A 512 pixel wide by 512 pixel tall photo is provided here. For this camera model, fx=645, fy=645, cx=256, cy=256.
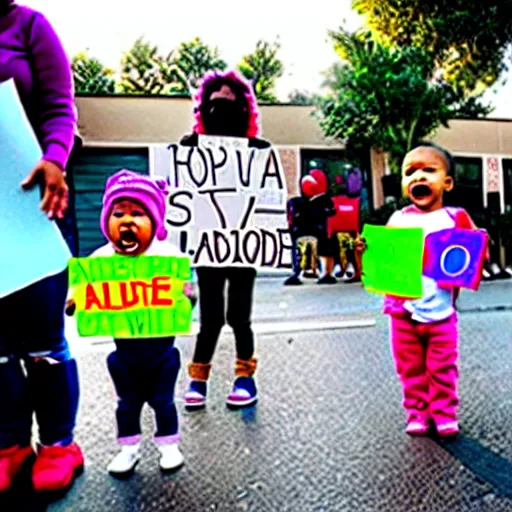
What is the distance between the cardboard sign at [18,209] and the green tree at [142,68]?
27.3m

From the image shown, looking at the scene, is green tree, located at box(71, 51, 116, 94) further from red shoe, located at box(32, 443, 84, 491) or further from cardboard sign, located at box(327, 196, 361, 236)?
red shoe, located at box(32, 443, 84, 491)

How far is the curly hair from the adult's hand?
69 centimetres

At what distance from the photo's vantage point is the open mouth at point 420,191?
185 cm

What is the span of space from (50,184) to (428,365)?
3.82 feet

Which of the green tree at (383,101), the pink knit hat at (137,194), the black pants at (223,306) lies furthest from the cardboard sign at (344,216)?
the pink knit hat at (137,194)

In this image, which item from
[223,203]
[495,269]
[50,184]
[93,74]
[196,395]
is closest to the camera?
[50,184]

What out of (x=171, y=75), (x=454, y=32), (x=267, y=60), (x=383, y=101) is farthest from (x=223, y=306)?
(x=171, y=75)

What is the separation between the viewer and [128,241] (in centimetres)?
160

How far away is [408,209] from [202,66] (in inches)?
1077

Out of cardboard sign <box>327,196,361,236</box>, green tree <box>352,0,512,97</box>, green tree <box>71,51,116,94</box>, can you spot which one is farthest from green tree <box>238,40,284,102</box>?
cardboard sign <box>327,196,361,236</box>

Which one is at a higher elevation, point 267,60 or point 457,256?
point 267,60

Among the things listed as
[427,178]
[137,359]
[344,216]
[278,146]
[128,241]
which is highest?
[278,146]

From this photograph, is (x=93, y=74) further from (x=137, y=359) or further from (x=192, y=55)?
(x=137, y=359)

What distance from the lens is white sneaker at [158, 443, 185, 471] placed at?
1596 millimetres
